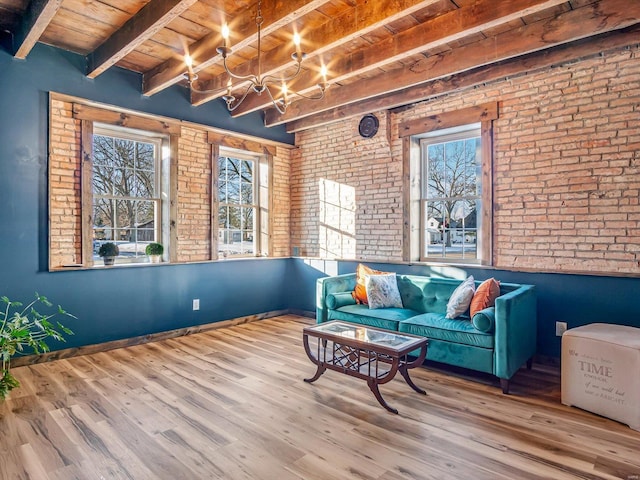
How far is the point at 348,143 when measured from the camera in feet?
18.5

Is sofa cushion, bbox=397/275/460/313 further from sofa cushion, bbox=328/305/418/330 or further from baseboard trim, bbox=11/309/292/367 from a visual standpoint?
baseboard trim, bbox=11/309/292/367

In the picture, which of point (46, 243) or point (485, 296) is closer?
point (485, 296)

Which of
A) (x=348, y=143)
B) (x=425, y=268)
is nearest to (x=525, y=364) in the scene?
(x=425, y=268)

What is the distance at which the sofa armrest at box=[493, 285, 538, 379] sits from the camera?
10.2 ft

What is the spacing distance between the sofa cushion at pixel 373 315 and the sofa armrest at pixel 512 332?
3.23 feet

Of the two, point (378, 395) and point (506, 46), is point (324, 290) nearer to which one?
point (378, 395)

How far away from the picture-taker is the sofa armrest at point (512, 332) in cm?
312

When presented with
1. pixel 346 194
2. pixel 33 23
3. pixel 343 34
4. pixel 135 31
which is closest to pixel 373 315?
pixel 346 194

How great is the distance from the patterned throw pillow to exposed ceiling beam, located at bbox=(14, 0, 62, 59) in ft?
12.0

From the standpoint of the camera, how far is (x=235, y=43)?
3.40 m

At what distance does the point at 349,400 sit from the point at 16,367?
3192 millimetres

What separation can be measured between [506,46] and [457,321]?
253 centimetres

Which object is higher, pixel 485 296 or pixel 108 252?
pixel 108 252

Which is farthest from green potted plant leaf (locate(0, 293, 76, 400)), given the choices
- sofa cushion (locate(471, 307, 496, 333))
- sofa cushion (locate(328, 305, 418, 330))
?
sofa cushion (locate(471, 307, 496, 333))
